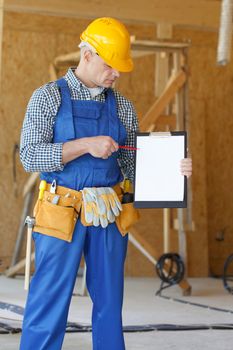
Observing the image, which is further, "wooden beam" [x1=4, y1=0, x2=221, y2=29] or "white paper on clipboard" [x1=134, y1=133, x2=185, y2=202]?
"wooden beam" [x1=4, y1=0, x2=221, y2=29]

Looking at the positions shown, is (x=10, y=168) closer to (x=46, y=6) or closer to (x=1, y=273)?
(x=1, y=273)

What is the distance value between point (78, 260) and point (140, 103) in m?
5.67

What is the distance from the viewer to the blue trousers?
268cm

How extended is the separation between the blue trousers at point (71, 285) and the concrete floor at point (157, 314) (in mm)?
1017

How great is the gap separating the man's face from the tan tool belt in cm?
47

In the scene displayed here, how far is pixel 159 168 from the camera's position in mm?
2820

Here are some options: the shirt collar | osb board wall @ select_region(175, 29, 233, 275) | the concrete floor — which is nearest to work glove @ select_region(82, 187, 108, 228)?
the shirt collar

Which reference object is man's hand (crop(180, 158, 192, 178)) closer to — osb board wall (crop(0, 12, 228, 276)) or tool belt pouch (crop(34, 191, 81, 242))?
tool belt pouch (crop(34, 191, 81, 242))

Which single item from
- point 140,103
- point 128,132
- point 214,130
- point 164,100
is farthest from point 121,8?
point 128,132

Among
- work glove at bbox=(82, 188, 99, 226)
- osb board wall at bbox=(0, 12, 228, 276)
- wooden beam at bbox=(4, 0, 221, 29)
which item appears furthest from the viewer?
osb board wall at bbox=(0, 12, 228, 276)

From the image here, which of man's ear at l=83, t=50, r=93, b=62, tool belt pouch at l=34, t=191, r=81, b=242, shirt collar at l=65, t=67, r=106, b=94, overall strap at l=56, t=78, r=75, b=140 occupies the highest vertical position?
man's ear at l=83, t=50, r=93, b=62

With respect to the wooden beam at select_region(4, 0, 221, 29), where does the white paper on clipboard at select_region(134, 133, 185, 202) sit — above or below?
below

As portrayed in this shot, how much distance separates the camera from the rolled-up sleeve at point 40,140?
8.77 ft

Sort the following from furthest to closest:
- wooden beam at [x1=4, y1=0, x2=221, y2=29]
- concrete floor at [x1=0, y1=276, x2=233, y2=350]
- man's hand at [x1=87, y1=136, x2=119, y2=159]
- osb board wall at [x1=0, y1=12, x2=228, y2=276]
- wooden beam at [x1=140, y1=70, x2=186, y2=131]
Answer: osb board wall at [x1=0, y1=12, x2=228, y2=276], wooden beam at [x1=4, y1=0, x2=221, y2=29], wooden beam at [x1=140, y1=70, x2=186, y2=131], concrete floor at [x1=0, y1=276, x2=233, y2=350], man's hand at [x1=87, y1=136, x2=119, y2=159]
